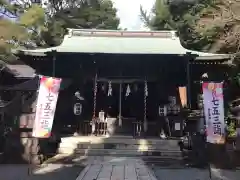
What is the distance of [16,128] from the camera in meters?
13.3

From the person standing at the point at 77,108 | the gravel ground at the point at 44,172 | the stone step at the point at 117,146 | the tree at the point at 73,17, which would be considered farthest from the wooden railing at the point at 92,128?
the tree at the point at 73,17

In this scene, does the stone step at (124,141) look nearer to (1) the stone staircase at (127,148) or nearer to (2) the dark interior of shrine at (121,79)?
(1) the stone staircase at (127,148)

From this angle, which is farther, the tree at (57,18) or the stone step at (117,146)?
the tree at (57,18)

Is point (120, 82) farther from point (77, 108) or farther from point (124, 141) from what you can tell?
point (124, 141)

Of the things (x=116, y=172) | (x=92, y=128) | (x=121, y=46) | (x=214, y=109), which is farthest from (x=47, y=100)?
(x=121, y=46)

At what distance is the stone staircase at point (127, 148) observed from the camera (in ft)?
45.8

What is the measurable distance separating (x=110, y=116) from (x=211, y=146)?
21.6 feet

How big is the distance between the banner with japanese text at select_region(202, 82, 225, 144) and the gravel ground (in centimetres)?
439

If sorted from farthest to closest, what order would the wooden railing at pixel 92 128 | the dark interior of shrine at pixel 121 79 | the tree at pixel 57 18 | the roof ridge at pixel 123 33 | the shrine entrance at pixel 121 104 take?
the tree at pixel 57 18, the roof ridge at pixel 123 33, the shrine entrance at pixel 121 104, the wooden railing at pixel 92 128, the dark interior of shrine at pixel 121 79

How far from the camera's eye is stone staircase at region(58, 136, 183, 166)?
13953 mm

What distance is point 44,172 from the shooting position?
439 inches

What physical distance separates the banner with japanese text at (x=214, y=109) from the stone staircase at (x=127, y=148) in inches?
110

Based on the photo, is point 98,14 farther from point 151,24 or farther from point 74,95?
point 74,95

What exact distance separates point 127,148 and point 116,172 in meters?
4.03
